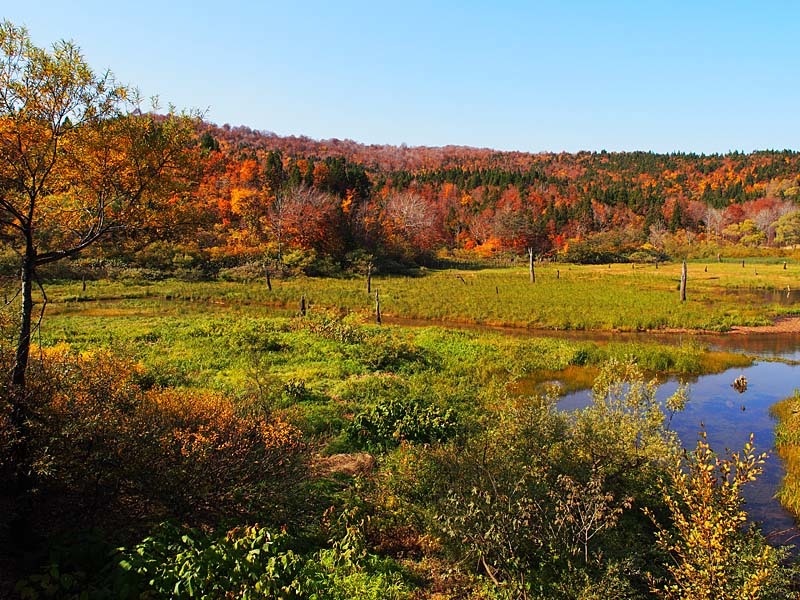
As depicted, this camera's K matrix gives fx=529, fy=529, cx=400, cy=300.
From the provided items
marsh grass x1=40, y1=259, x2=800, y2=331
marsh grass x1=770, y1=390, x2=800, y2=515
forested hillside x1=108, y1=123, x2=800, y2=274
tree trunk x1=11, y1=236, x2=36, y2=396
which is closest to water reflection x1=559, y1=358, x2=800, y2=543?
marsh grass x1=770, y1=390, x2=800, y2=515

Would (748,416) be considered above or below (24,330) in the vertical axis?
below

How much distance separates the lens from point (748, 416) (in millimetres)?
15016

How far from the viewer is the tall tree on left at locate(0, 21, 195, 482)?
21.9 feet

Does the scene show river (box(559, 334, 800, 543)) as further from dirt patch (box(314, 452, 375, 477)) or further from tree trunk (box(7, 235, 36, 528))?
tree trunk (box(7, 235, 36, 528))

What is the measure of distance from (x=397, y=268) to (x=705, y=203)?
288ft

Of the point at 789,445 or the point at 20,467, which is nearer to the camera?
the point at 20,467

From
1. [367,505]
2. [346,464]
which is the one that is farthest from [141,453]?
[346,464]

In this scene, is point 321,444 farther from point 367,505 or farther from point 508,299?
point 508,299

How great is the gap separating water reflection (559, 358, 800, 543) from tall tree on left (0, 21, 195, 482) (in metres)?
11.1

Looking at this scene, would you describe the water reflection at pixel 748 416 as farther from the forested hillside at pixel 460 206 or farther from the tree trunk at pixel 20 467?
the forested hillside at pixel 460 206

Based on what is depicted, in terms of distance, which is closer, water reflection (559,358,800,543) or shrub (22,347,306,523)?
shrub (22,347,306,523)

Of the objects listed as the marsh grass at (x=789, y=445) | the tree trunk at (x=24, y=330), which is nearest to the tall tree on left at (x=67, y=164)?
the tree trunk at (x=24, y=330)

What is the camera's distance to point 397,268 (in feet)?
206

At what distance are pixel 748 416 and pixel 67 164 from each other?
17.2m
